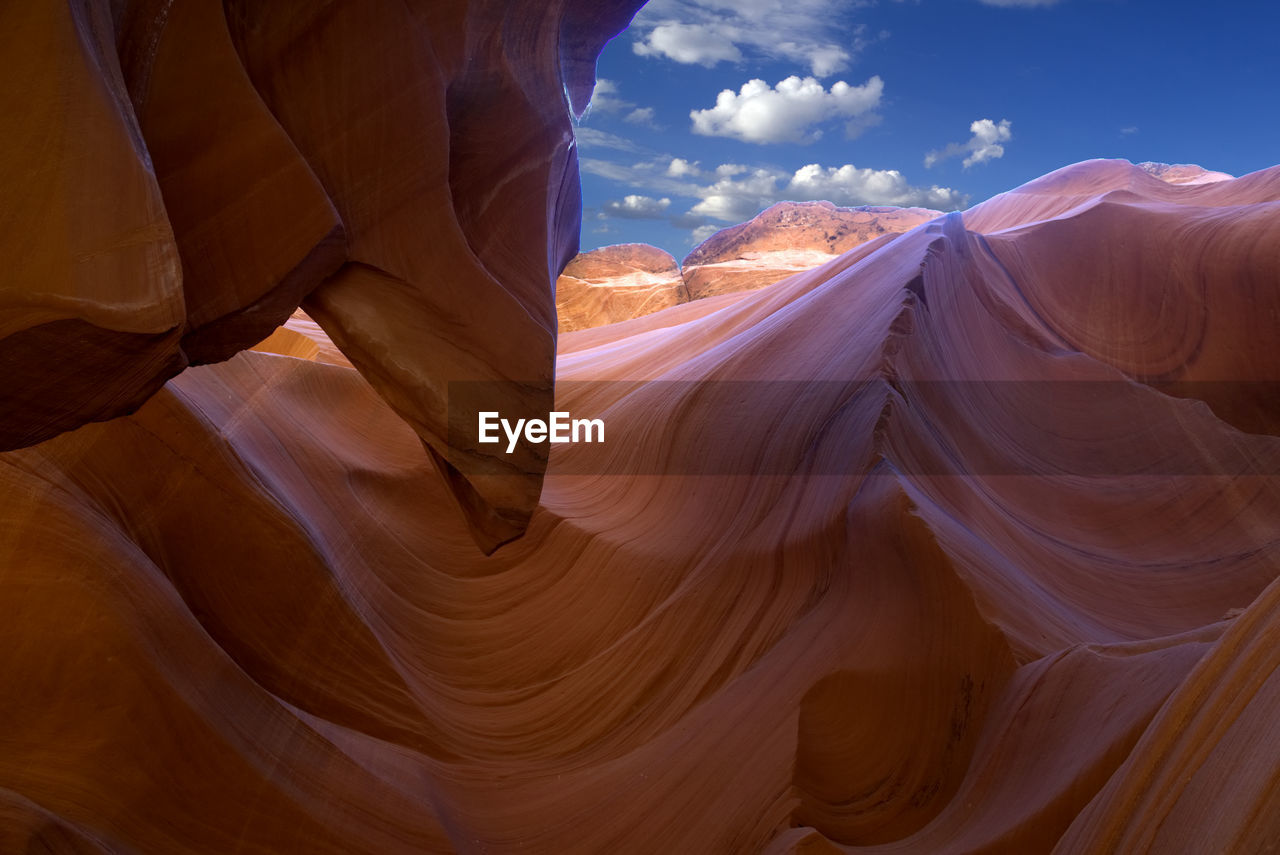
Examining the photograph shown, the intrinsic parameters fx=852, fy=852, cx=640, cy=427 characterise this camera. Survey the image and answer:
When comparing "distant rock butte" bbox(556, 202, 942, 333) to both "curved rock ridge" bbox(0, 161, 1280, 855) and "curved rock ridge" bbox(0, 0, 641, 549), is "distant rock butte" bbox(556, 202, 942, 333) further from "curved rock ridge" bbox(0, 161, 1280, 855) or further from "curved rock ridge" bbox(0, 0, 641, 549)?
"curved rock ridge" bbox(0, 0, 641, 549)

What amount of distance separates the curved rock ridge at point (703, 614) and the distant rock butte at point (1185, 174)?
6.76 meters

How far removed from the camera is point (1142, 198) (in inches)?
304

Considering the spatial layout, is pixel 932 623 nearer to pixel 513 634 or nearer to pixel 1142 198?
pixel 513 634

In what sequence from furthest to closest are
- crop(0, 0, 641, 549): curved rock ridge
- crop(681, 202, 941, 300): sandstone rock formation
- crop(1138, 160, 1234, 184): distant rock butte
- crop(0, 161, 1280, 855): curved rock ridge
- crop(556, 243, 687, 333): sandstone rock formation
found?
1. crop(556, 243, 687, 333): sandstone rock formation
2. crop(681, 202, 941, 300): sandstone rock formation
3. crop(1138, 160, 1234, 184): distant rock butte
4. crop(0, 161, 1280, 855): curved rock ridge
5. crop(0, 0, 641, 549): curved rock ridge

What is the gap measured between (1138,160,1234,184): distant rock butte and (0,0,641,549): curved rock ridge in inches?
403

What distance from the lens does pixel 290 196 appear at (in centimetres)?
234

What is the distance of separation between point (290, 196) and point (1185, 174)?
40.3ft

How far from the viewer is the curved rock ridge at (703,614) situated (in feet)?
8.53

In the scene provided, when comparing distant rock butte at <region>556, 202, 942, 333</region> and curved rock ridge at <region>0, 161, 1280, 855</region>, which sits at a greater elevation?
distant rock butte at <region>556, 202, 942, 333</region>

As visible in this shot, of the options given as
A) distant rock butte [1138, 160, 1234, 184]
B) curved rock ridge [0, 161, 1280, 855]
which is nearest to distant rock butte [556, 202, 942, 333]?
distant rock butte [1138, 160, 1234, 184]

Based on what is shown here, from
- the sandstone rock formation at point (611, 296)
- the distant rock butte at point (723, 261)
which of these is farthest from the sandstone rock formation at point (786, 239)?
the sandstone rock formation at point (611, 296)

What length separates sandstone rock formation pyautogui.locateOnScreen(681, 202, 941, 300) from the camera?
15.8 metres

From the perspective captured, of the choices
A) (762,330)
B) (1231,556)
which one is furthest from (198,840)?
(1231,556)

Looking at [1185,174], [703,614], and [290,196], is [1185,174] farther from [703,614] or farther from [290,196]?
[290,196]
